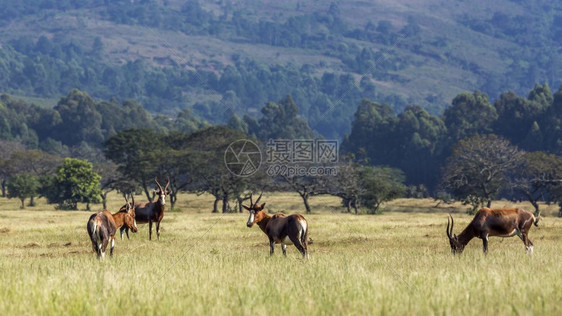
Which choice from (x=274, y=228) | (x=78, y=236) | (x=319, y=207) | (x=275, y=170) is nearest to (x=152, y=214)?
(x=78, y=236)

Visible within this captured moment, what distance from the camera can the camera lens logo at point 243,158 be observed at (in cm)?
7950

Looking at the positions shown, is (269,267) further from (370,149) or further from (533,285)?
(370,149)

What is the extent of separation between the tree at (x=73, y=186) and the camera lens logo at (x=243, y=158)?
1505cm

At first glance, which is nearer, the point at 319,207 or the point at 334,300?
the point at 334,300

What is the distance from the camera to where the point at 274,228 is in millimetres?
22016

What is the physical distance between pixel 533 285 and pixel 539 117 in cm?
14454

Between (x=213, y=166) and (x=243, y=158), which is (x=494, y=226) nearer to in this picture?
(x=213, y=166)

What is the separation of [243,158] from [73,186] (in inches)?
736

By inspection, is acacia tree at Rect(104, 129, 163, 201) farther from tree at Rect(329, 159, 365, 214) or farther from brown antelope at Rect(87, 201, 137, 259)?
brown antelope at Rect(87, 201, 137, 259)

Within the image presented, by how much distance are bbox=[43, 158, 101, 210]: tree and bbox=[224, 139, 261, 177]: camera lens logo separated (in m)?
15.0

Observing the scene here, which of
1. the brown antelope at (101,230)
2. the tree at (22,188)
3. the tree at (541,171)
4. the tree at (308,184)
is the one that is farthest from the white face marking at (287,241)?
the tree at (22,188)

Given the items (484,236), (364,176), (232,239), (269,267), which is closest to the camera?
(269,267)

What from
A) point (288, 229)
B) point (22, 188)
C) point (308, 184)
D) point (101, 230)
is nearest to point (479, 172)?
point (308, 184)

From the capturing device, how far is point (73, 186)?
8031 centimetres
